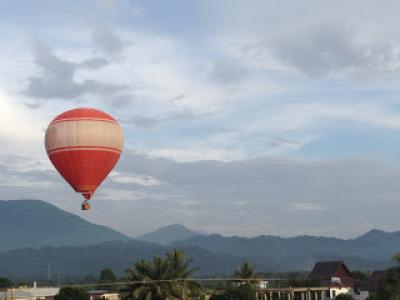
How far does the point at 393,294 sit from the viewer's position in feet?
174

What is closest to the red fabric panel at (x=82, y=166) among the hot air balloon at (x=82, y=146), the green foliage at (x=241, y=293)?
the hot air balloon at (x=82, y=146)

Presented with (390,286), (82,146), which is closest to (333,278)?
(390,286)

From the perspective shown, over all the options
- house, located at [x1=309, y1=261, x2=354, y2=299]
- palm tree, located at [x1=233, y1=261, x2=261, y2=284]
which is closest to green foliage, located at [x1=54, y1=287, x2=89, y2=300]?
palm tree, located at [x1=233, y1=261, x2=261, y2=284]

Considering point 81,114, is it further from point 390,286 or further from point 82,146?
point 390,286

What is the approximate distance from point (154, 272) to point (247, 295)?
20.5m

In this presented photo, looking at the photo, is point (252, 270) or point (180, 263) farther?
point (252, 270)

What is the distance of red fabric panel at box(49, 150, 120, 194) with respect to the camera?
58.6 meters

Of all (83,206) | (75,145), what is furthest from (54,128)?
(83,206)

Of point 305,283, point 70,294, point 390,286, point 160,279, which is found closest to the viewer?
point 390,286

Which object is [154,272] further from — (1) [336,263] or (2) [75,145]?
(1) [336,263]

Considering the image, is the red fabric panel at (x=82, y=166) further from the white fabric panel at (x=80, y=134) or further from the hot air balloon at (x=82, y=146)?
the white fabric panel at (x=80, y=134)

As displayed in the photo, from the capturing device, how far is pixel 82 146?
58281 mm

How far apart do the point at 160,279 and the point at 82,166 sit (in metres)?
17.6

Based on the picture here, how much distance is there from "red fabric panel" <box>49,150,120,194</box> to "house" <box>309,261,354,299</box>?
62.2 m
